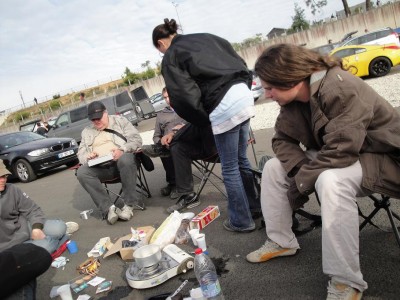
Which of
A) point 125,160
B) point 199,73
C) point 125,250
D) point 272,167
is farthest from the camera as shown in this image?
point 125,160

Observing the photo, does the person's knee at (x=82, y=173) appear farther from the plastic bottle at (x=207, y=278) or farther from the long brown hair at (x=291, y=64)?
the long brown hair at (x=291, y=64)

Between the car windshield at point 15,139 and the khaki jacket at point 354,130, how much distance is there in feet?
33.8

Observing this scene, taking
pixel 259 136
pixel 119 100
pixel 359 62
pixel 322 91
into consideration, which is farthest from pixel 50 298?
pixel 119 100

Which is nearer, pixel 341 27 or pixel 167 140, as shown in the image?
pixel 167 140

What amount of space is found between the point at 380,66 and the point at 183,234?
11.4 metres

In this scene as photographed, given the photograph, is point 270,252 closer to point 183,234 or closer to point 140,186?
point 183,234

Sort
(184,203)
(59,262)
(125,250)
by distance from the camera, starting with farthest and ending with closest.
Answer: (184,203), (59,262), (125,250)

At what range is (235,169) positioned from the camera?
122 inches

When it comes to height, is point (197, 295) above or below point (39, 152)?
below

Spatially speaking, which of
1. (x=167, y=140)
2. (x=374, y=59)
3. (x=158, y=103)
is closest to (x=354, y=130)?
(x=167, y=140)

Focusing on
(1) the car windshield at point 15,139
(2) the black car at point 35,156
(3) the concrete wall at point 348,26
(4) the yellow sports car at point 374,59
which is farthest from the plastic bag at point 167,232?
(3) the concrete wall at point 348,26

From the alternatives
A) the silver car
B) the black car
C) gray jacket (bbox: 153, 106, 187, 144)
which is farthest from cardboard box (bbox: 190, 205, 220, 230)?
the silver car

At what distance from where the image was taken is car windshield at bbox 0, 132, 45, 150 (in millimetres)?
10453

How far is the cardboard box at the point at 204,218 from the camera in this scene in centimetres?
351
